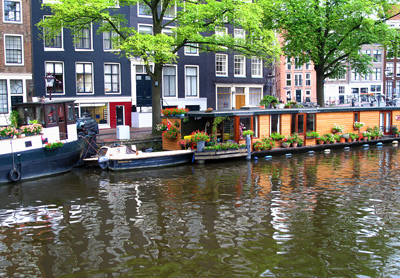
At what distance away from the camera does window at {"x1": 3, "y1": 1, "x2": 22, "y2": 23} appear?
29.4 meters

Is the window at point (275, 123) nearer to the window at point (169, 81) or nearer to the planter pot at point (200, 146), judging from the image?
the planter pot at point (200, 146)

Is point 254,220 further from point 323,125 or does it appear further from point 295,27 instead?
point 295,27

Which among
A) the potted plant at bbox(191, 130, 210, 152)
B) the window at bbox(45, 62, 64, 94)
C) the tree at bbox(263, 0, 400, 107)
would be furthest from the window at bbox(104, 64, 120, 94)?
the potted plant at bbox(191, 130, 210, 152)

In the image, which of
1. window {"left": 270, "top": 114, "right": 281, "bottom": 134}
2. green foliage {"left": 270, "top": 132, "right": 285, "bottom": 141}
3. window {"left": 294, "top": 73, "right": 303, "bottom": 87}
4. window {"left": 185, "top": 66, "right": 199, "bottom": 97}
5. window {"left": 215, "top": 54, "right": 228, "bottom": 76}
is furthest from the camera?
window {"left": 294, "top": 73, "right": 303, "bottom": 87}

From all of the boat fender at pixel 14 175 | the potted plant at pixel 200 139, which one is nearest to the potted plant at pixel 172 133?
the potted plant at pixel 200 139

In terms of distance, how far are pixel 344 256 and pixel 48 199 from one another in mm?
10184

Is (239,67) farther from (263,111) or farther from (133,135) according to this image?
(133,135)

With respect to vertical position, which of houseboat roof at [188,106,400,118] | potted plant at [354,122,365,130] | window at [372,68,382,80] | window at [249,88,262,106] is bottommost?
potted plant at [354,122,365,130]

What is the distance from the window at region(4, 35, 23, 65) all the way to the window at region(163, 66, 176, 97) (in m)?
10.7

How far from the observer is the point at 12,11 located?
29.5m

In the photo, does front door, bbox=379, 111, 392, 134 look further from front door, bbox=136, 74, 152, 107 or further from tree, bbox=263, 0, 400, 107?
front door, bbox=136, 74, 152, 107

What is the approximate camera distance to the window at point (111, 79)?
3203cm

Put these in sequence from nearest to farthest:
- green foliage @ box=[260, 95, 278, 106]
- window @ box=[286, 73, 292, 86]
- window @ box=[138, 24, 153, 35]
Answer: green foliage @ box=[260, 95, 278, 106]
window @ box=[138, 24, 153, 35]
window @ box=[286, 73, 292, 86]

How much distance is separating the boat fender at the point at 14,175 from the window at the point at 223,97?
73.2ft
